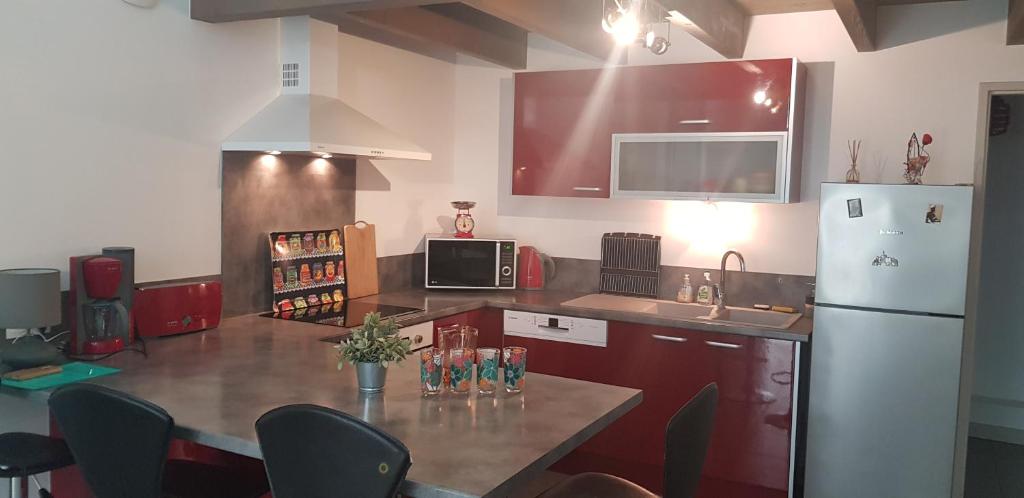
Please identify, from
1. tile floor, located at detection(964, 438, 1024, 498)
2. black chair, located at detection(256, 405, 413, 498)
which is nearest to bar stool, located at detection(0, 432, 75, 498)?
black chair, located at detection(256, 405, 413, 498)

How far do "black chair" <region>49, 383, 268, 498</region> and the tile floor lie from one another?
3844 mm

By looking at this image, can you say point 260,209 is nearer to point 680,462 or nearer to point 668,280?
point 668,280

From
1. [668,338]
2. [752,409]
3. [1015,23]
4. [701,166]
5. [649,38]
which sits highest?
[1015,23]

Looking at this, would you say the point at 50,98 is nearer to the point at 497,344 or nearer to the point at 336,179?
the point at 336,179

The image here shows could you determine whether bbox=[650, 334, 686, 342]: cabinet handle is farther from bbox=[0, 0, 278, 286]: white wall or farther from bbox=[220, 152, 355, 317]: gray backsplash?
bbox=[0, 0, 278, 286]: white wall

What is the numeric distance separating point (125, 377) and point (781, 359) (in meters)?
2.65

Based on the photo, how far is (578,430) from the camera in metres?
2.12

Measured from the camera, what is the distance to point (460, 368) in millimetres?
2363

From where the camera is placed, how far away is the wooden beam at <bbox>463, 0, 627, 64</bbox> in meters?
3.31

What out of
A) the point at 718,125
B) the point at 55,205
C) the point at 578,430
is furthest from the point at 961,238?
the point at 55,205

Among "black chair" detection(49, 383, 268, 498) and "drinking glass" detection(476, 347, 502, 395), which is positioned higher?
"drinking glass" detection(476, 347, 502, 395)

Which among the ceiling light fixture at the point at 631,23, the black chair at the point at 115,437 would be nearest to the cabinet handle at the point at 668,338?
the ceiling light fixture at the point at 631,23

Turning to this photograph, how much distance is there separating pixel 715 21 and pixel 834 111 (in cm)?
85

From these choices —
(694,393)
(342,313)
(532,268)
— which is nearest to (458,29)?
(532,268)
